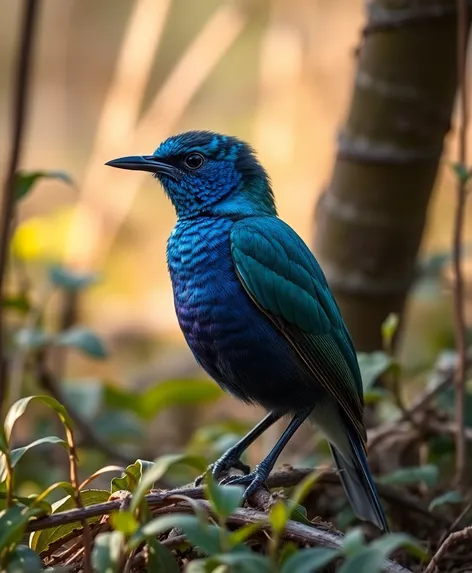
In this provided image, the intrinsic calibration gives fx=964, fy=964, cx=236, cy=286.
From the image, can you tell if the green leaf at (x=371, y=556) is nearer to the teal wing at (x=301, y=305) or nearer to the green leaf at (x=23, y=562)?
the green leaf at (x=23, y=562)

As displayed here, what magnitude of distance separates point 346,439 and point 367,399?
0.43m

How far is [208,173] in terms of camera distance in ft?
10.7

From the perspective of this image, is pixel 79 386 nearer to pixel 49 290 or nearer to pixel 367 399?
pixel 49 290

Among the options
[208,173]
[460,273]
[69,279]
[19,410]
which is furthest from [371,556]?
[69,279]

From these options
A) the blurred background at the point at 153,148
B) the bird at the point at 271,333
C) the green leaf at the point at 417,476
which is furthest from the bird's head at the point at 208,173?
the green leaf at the point at 417,476

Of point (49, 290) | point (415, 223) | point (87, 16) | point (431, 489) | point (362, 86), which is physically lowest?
point (431, 489)

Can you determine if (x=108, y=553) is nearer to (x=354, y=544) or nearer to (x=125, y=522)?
(x=125, y=522)

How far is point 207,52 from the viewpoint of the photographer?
22.5ft

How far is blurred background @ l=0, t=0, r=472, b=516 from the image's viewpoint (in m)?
4.71

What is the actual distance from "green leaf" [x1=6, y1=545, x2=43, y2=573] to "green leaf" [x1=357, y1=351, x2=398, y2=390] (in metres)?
1.57

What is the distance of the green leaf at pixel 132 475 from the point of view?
1845mm

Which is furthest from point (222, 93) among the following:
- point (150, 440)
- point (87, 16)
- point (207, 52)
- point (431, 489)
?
point (431, 489)

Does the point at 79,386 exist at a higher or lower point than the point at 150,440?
higher

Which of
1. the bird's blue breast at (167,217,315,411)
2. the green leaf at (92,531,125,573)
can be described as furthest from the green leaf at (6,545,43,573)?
the bird's blue breast at (167,217,315,411)
